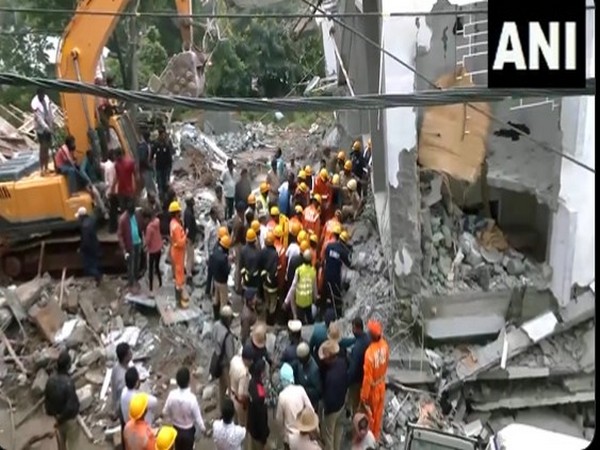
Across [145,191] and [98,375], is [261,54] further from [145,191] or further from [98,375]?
[98,375]

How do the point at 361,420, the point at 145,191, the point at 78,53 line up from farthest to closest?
the point at 145,191 < the point at 78,53 < the point at 361,420

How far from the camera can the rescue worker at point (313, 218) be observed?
32.2 ft

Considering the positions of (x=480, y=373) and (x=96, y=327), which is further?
(x=96, y=327)

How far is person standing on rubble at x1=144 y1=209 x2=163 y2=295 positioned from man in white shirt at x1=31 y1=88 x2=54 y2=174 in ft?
4.41

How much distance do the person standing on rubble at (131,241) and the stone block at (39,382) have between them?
1.56 m

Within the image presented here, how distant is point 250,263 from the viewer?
8.95 meters

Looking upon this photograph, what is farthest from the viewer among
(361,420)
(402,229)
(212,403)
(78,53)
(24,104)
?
(24,104)

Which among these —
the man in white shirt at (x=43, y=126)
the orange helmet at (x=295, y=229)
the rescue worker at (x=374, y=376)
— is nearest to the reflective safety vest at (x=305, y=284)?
the orange helmet at (x=295, y=229)

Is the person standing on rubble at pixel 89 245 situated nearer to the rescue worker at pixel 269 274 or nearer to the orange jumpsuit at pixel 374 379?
the rescue worker at pixel 269 274

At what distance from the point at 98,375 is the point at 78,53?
3648mm

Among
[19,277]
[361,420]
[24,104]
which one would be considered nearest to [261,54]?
[24,104]

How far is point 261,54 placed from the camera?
24.1m

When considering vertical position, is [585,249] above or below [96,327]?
above

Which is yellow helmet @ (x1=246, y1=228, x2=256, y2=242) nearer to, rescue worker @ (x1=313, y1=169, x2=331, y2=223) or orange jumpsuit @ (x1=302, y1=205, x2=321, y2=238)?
orange jumpsuit @ (x1=302, y1=205, x2=321, y2=238)
